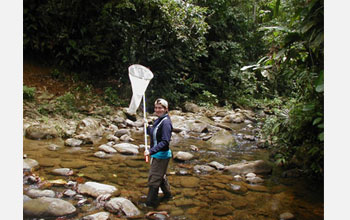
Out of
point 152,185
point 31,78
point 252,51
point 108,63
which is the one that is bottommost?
point 152,185

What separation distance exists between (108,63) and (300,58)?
9.01 meters

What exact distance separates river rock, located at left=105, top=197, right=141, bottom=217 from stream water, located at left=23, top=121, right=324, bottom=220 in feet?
0.38

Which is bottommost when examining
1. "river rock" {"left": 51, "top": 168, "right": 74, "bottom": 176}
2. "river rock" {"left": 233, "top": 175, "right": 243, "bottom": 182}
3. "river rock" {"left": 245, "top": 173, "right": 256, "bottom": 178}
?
"river rock" {"left": 233, "top": 175, "right": 243, "bottom": 182}

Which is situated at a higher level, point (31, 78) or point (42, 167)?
point (31, 78)

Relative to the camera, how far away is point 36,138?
623 centimetres

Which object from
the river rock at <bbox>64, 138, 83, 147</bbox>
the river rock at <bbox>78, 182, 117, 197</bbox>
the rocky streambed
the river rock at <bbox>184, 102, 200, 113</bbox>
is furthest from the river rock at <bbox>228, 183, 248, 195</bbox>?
the river rock at <bbox>184, 102, 200, 113</bbox>

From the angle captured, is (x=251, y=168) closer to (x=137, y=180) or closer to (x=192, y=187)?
(x=192, y=187)

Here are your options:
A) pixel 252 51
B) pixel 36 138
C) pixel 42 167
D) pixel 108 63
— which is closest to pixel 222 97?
pixel 252 51

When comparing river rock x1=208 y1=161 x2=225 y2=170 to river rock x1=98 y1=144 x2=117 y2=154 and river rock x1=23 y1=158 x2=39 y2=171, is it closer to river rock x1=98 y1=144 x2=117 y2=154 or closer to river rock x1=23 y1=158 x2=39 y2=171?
river rock x1=98 y1=144 x2=117 y2=154

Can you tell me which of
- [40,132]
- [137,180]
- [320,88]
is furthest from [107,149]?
[320,88]

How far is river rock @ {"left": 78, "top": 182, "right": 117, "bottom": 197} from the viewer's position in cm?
365

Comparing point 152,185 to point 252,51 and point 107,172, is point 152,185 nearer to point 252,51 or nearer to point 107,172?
point 107,172

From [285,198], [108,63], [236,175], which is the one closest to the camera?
[285,198]

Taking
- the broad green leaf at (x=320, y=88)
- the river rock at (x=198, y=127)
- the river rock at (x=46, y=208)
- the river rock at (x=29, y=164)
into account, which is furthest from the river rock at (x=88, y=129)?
the broad green leaf at (x=320, y=88)
